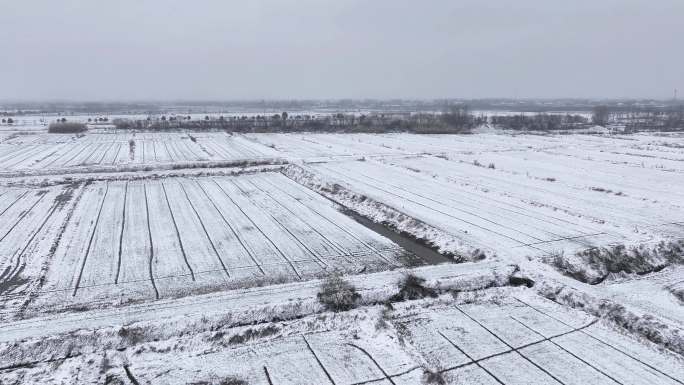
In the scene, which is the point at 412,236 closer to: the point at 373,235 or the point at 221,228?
the point at 373,235

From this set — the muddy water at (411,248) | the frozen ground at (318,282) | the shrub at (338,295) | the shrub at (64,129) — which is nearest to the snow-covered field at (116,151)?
the frozen ground at (318,282)

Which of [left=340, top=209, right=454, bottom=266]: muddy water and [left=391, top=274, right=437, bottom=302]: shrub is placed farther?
[left=340, top=209, right=454, bottom=266]: muddy water

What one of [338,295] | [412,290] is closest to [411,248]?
[412,290]

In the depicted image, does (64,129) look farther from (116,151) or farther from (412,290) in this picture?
(412,290)

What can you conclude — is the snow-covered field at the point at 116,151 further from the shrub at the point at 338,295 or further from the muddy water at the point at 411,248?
the shrub at the point at 338,295

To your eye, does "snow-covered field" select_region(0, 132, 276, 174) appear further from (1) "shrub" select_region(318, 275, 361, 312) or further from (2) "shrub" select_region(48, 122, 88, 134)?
(1) "shrub" select_region(318, 275, 361, 312)

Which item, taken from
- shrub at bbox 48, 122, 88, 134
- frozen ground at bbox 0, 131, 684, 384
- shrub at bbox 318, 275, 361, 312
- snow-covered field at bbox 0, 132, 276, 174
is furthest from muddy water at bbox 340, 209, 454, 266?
shrub at bbox 48, 122, 88, 134
